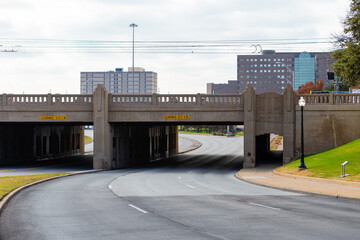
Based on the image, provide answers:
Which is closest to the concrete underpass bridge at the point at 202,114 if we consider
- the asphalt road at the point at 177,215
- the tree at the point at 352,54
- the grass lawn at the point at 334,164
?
the grass lawn at the point at 334,164

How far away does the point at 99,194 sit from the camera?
23094 mm

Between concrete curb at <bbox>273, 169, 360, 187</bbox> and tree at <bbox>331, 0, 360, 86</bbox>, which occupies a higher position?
tree at <bbox>331, 0, 360, 86</bbox>

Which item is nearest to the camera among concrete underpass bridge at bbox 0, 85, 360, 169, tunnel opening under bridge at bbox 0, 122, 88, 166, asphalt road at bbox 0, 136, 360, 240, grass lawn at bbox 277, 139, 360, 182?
asphalt road at bbox 0, 136, 360, 240

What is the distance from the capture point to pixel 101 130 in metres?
43.9

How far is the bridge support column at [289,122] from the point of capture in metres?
41.8

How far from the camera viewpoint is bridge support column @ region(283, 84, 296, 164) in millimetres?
41812

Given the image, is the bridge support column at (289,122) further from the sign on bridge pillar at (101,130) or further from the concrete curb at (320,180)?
the sign on bridge pillar at (101,130)

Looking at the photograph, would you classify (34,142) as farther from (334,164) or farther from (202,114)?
(334,164)

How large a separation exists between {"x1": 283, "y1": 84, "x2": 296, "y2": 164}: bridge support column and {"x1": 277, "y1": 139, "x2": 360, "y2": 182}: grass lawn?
3.83m

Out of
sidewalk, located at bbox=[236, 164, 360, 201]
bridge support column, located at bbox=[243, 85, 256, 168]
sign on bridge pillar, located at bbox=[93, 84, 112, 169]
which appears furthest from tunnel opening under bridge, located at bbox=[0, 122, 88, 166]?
sidewalk, located at bbox=[236, 164, 360, 201]

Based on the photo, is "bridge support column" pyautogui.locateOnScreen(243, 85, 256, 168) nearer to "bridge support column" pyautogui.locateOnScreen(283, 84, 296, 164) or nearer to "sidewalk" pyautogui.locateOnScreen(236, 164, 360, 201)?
"bridge support column" pyautogui.locateOnScreen(283, 84, 296, 164)

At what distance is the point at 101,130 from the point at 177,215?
94.8 ft

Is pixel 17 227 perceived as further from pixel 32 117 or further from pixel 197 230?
pixel 32 117

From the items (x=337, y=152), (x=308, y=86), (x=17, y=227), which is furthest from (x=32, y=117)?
(x=308, y=86)
